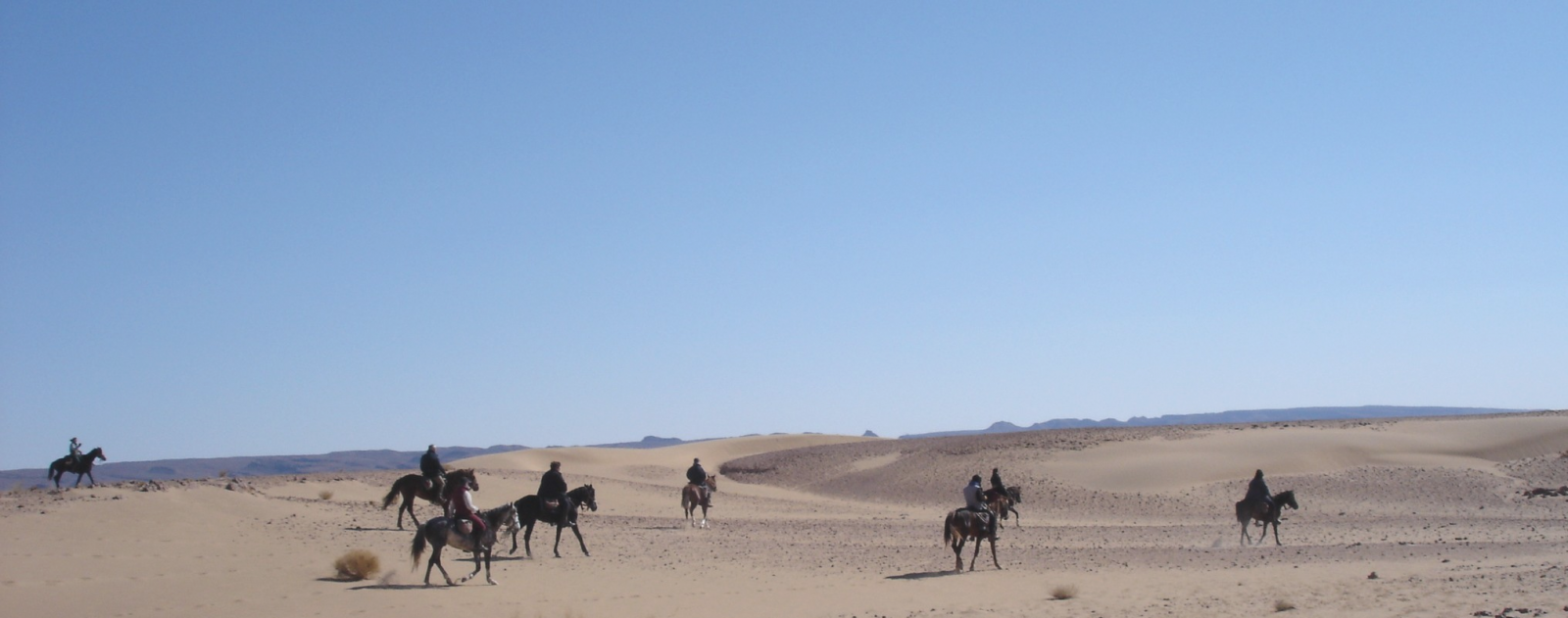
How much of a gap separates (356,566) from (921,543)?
13308 mm

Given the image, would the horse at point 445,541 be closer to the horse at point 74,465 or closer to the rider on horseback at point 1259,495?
the rider on horseback at point 1259,495

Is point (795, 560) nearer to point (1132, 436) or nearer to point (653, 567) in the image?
point (653, 567)

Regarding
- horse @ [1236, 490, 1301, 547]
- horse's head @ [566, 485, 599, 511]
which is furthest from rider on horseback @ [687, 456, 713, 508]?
horse @ [1236, 490, 1301, 547]

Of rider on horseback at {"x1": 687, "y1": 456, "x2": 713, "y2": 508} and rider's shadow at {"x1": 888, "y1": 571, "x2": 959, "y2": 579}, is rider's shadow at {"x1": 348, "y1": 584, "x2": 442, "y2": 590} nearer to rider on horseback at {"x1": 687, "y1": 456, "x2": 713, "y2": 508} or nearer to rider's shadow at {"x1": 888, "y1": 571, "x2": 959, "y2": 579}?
rider's shadow at {"x1": 888, "y1": 571, "x2": 959, "y2": 579}

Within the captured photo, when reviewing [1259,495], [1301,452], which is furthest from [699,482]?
[1301,452]

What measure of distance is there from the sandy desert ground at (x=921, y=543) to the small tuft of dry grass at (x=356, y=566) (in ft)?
0.91

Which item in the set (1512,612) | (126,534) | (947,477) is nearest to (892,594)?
(1512,612)

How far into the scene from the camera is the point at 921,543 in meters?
26.1

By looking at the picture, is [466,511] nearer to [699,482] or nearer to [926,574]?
A: [926,574]

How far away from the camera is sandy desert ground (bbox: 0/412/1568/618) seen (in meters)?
15.4

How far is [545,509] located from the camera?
69.0ft

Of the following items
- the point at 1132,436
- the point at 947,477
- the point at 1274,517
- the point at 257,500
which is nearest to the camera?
the point at 1274,517

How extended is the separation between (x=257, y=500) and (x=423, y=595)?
15.0 metres

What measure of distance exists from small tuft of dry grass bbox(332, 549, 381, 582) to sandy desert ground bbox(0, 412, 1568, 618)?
0.28 m
